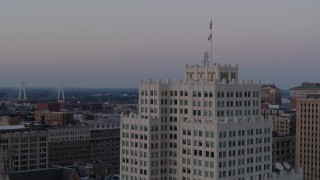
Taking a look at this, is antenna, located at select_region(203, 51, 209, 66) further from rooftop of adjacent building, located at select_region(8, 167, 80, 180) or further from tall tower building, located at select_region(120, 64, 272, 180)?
rooftop of adjacent building, located at select_region(8, 167, 80, 180)

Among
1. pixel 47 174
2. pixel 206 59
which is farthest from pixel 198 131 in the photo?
pixel 47 174

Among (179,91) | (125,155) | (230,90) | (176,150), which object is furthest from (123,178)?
(230,90)

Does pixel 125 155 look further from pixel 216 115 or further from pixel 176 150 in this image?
pixel 216 115

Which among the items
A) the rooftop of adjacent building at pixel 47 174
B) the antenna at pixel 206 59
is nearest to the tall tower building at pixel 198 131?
the antenna at pixel 206 59

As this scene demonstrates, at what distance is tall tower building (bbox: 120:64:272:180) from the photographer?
114812 millimetres

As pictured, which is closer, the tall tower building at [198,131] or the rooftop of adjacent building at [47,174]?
the tall tower building at [198,131]

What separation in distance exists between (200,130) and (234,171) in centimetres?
1093

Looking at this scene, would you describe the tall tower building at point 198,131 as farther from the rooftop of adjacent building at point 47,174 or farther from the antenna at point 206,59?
the rooftop of adjacent building at point 47,174

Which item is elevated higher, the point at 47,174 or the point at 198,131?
the point at 198,131

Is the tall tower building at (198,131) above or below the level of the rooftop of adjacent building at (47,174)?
above

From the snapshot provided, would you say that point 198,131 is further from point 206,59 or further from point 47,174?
point 47,174

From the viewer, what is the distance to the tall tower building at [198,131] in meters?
115

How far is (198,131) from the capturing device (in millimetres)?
115938

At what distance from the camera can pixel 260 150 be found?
123812 mm
